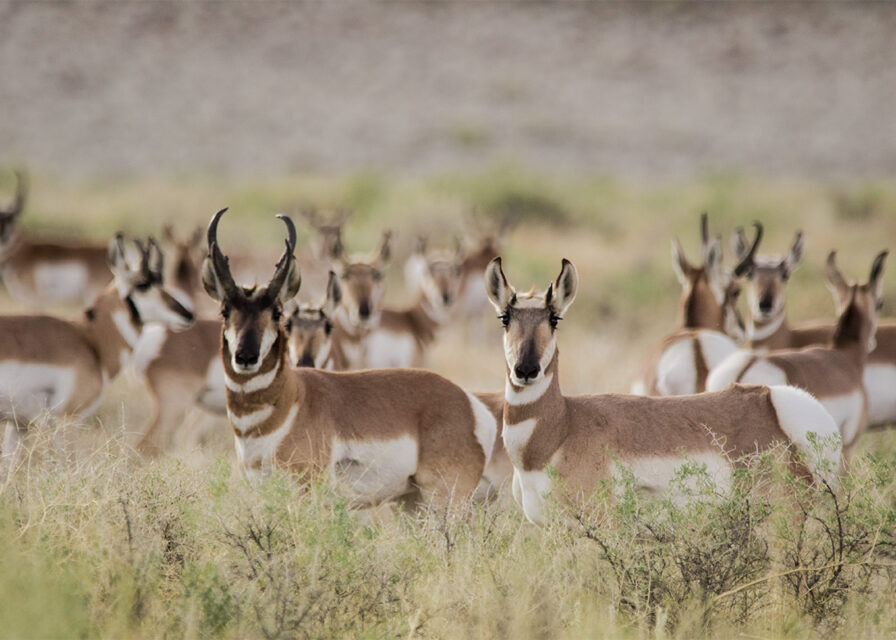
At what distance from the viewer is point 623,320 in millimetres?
14562

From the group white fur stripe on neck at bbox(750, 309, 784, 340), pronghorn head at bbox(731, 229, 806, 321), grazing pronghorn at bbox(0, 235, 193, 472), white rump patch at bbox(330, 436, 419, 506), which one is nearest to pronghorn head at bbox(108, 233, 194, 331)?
grazing pronghorn at bbox(0, 235, 193, 472)

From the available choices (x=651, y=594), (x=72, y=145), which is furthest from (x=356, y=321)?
(x=72, y=145)

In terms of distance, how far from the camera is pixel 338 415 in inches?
229

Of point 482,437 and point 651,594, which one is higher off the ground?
point 482,437

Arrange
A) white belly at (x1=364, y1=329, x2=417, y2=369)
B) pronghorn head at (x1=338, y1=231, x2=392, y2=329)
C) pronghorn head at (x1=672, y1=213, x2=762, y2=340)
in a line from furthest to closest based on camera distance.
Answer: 1. white belly at (x1=364, y1=329, x2=417, y2=369)
2. pronghorn head at (x1=338, y1=231, x2=392, y2=329)
3. pronghorn head at (x1=672, y1=213, x2=762, y2=340)

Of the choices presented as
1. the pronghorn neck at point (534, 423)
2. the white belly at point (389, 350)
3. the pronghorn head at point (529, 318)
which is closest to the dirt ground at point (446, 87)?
the white belly at point (389, 350)

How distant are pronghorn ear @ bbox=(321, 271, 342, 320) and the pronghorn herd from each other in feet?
0.08

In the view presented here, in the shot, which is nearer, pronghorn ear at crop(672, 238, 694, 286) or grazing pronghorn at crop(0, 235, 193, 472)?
grazing pronghorn at crop(0, 235, 193, 472)

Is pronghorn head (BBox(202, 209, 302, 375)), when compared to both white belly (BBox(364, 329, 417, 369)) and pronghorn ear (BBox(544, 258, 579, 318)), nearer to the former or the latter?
pronghorn ear (BBox(544, 258, 579, 318))

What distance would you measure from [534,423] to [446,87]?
43.6 metres

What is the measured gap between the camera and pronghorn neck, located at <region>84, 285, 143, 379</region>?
7996 millimetres

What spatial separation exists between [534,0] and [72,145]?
83.9 ft

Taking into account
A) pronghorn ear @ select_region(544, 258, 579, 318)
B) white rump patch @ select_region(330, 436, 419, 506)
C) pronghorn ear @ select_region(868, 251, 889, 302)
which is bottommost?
white rump patch @ select_region(330, 436, 419, 506)

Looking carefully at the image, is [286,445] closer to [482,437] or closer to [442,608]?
[482,437]
